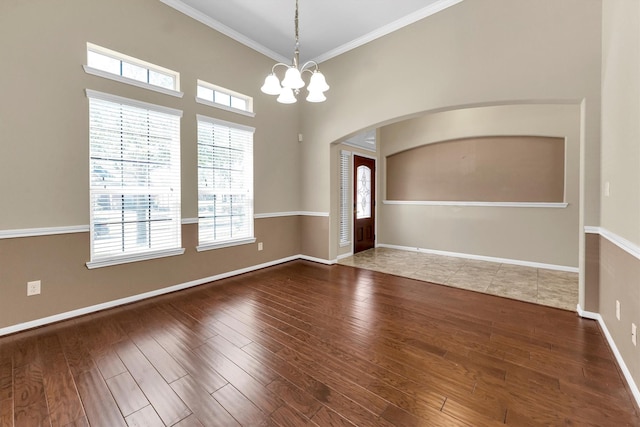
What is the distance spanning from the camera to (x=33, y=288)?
8.48 ft

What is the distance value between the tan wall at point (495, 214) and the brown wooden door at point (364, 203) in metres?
0.48

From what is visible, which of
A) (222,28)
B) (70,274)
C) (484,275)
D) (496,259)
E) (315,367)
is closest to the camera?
(315,367)

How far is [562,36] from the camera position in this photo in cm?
288

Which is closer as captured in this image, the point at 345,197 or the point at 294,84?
the point at 294,84

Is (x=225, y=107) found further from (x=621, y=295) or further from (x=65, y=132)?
(x=621, y=295)

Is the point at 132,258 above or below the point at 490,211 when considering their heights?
below

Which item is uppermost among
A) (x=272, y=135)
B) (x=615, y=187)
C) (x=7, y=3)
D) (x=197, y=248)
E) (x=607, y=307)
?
(x=7, y=3)

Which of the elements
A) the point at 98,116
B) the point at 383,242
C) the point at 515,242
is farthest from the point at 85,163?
the point at 515,242

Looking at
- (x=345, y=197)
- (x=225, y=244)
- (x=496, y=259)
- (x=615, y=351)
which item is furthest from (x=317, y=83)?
(x=496, y=259)

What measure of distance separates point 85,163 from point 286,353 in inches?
110

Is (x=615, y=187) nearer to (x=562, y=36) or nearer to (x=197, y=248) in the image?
(x=562, y=36)

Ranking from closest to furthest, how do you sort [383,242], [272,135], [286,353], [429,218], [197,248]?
1. [286,353]
2. [197,248]
3. [272,135]
4. [429,218]
5. [383,242]

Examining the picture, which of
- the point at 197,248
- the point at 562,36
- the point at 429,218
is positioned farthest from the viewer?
the point at 429,218

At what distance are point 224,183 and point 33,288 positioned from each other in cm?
231
